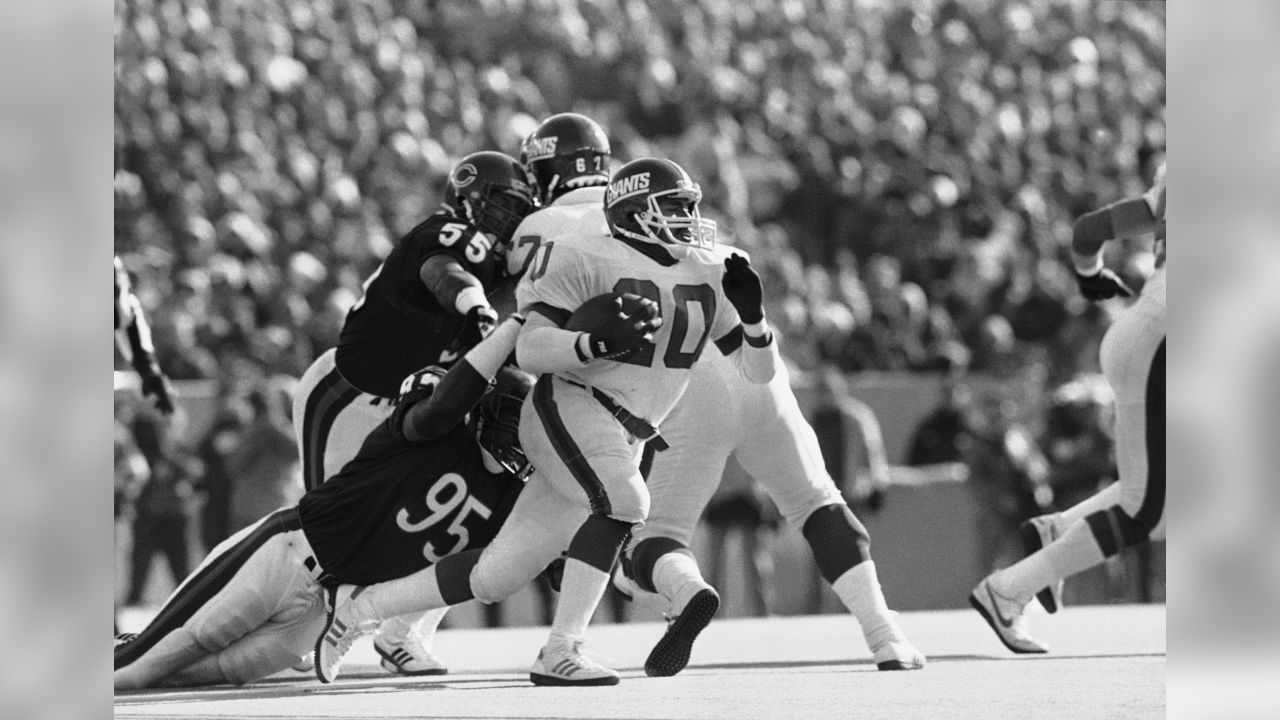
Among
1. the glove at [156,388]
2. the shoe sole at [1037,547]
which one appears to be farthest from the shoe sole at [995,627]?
the glove at [156,388]

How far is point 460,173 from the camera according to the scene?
7.15 metres

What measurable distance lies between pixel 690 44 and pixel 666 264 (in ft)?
33.4

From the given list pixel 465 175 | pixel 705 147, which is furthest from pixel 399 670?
pixel 705 147

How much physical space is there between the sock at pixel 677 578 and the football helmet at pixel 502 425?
541 millimetres

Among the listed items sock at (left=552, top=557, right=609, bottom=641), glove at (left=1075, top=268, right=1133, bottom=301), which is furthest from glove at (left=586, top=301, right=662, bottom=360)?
glove at (left=1075, top=268, right=1133, bottom=301)

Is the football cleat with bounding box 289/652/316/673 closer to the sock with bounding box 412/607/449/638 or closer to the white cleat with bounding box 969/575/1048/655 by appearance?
the sock with bounding box 412/607/449/638

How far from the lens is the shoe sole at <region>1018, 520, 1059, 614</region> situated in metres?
7.59

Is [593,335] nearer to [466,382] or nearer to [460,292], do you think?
[466,382]

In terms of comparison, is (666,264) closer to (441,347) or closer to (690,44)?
(441,347)

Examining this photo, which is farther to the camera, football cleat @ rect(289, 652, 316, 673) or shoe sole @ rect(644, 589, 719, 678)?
football cleat @ rect(289, 652, 316, 673)

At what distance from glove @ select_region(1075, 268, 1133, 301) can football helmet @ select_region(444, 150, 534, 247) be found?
2162mm

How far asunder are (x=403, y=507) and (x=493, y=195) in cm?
128

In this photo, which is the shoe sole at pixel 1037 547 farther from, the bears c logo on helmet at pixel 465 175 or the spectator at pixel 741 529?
the spectator at pixel 741 529
